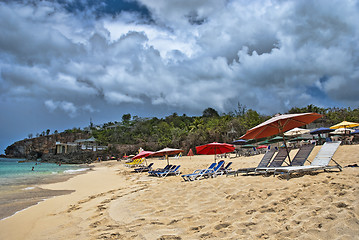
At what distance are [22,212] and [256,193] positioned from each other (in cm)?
687

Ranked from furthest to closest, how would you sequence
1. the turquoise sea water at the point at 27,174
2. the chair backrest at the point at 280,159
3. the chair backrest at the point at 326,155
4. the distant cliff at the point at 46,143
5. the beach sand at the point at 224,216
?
1. the distant cliff at the point at 46,143
2. the turquoise sea water at the point at 27,174
3. the chair backrest at the point at 280,159
4. the chair backrest at the point at 326,155
5. the beach sand at the point at 224,216

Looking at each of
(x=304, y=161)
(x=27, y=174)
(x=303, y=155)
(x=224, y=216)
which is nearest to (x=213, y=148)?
(x=303, y=155)

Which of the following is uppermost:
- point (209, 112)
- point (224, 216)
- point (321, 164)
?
point (209, 112)

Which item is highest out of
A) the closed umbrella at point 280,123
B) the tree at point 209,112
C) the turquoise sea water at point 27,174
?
the tree at point 209,112

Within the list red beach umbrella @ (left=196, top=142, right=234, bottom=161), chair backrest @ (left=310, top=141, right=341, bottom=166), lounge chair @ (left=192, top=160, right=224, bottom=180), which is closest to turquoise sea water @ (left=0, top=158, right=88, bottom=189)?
red beach umbrella @ (left=196, top=142, right=234, bottom=161)

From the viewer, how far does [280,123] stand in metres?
7.43

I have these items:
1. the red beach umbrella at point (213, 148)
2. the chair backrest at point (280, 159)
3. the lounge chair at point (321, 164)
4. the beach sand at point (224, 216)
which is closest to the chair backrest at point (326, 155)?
the lounge chair at point (321, 164)

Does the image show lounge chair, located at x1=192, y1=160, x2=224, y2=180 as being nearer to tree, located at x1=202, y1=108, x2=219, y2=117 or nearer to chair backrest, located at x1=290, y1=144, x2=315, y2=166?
chair backrest, located at x1=290, y1=144, x2=315, y2=166

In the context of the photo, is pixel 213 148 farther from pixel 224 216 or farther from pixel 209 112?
pixel 209 112

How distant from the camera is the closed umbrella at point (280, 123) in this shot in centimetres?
A: 691

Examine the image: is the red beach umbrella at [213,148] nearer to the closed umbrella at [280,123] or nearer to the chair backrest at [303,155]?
the closed umbrella at [280,123]

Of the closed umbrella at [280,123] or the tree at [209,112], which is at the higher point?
the tree at [209,112]

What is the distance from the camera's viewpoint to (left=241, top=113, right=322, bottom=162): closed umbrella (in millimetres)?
6910

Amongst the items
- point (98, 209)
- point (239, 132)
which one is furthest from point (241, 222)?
point (239, 132)
